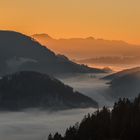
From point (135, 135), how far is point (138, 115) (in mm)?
11828

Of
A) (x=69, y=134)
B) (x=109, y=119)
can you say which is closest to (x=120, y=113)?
(x=109, y=119)

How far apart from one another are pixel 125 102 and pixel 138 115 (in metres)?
12.6

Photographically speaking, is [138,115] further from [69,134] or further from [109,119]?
[69,134]

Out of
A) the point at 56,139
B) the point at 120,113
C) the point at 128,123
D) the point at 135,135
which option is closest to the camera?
the point at 135,135

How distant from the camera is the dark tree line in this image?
426 feet

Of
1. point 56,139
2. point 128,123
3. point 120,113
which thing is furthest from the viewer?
point 56,139

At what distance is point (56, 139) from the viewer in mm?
161375

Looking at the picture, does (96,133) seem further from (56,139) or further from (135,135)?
(56,139)

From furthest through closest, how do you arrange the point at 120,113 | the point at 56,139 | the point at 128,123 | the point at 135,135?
the point at 56,139, the point at 120,113, the point at 128,123, the point at 135,135

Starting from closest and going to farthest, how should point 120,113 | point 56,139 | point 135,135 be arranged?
1. point 135,135
2. point 120,113
3. point 56,139

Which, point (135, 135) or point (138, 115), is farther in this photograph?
point (138, 115)

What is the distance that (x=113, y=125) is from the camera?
137250mm

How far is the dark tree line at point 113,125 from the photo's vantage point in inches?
5108

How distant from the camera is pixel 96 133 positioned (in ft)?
453
